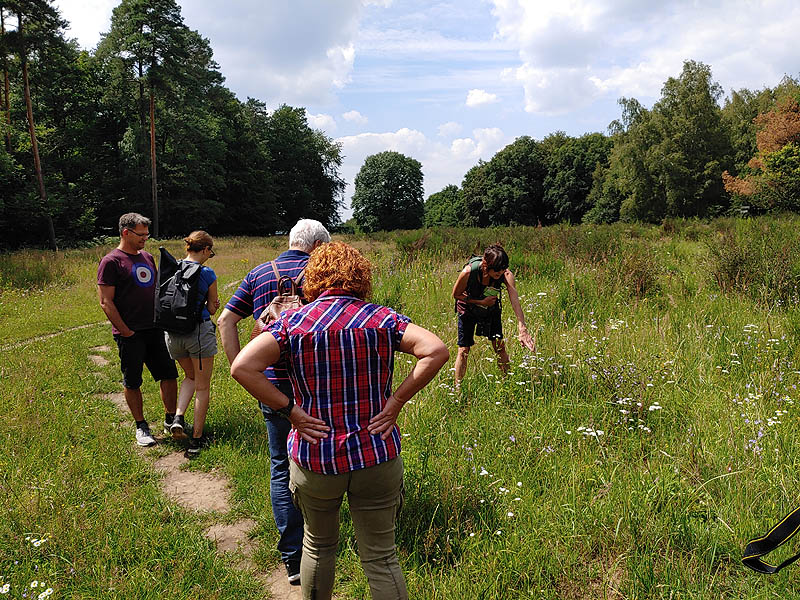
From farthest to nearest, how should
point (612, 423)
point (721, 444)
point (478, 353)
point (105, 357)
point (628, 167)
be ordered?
point (628, 167)
point (105, 357)
point (478, 353)
point (612, 423)
point (721, 444)

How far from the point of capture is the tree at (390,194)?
7056 cm

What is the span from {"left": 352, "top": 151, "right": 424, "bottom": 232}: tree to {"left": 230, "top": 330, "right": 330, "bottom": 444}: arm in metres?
68.6

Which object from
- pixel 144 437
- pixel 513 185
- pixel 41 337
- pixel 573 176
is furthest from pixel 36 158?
pixel 573 176

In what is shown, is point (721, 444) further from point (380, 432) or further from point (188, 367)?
point (188, 367)

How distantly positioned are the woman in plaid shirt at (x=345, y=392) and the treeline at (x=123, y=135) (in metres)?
25.7

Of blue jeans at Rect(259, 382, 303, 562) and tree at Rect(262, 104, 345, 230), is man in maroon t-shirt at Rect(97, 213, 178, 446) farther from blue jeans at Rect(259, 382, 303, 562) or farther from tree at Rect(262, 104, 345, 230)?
tree at Rect(262, 104, 345, 230)

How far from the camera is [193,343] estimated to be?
459 centimetres

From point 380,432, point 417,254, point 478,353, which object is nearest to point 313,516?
point 380,432

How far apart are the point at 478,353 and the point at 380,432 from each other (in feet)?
12.4

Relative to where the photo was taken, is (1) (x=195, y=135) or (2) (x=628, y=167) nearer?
(1) (x=195, y=135)

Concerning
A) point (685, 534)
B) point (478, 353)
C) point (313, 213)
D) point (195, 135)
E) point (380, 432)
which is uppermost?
point (195, 135)

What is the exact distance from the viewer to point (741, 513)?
9.36 feet

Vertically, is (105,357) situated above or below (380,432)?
below

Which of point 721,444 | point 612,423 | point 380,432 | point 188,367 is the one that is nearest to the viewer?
point 380,432
